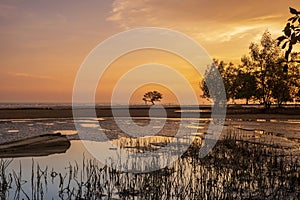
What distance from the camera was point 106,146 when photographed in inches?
800

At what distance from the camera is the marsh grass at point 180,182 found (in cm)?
938

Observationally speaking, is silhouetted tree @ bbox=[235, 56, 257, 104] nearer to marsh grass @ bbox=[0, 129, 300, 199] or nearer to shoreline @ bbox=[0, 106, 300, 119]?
shoreline @ bbox=[0, 106, 300, 119]

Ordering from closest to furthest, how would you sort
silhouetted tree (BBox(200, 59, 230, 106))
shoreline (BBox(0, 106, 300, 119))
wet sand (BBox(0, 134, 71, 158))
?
wet sand (BBox(0, 134, 71, 158))
shoreline (BBox(0, 106, 300, 119))
silhouetted tree (BBox(200, 59, 230, 106))

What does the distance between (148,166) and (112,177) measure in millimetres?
1678

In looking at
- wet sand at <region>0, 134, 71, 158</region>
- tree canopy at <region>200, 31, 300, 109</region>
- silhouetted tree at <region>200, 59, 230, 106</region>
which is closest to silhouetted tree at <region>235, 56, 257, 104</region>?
tree canopy at <region>200, 31, 300, 109</region>

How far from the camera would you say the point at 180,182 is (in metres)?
11.1

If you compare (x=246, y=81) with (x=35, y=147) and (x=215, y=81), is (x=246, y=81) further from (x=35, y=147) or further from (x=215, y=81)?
(x=35, y=147)

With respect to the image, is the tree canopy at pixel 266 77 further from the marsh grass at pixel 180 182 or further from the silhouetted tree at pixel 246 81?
the marsh grass at pixel 180 182

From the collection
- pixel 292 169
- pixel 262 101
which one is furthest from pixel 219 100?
pixel 292 169

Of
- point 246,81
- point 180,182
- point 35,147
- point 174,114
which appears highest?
point 246,81

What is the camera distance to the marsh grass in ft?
30.8

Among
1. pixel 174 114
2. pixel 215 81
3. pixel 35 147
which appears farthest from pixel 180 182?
pixel 215 81

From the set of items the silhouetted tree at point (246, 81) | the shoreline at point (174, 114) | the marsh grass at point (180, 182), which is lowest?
the marsh grass at point (180, 182)

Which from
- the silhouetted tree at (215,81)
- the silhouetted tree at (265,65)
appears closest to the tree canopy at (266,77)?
the silhouetted tree at (265,65)
